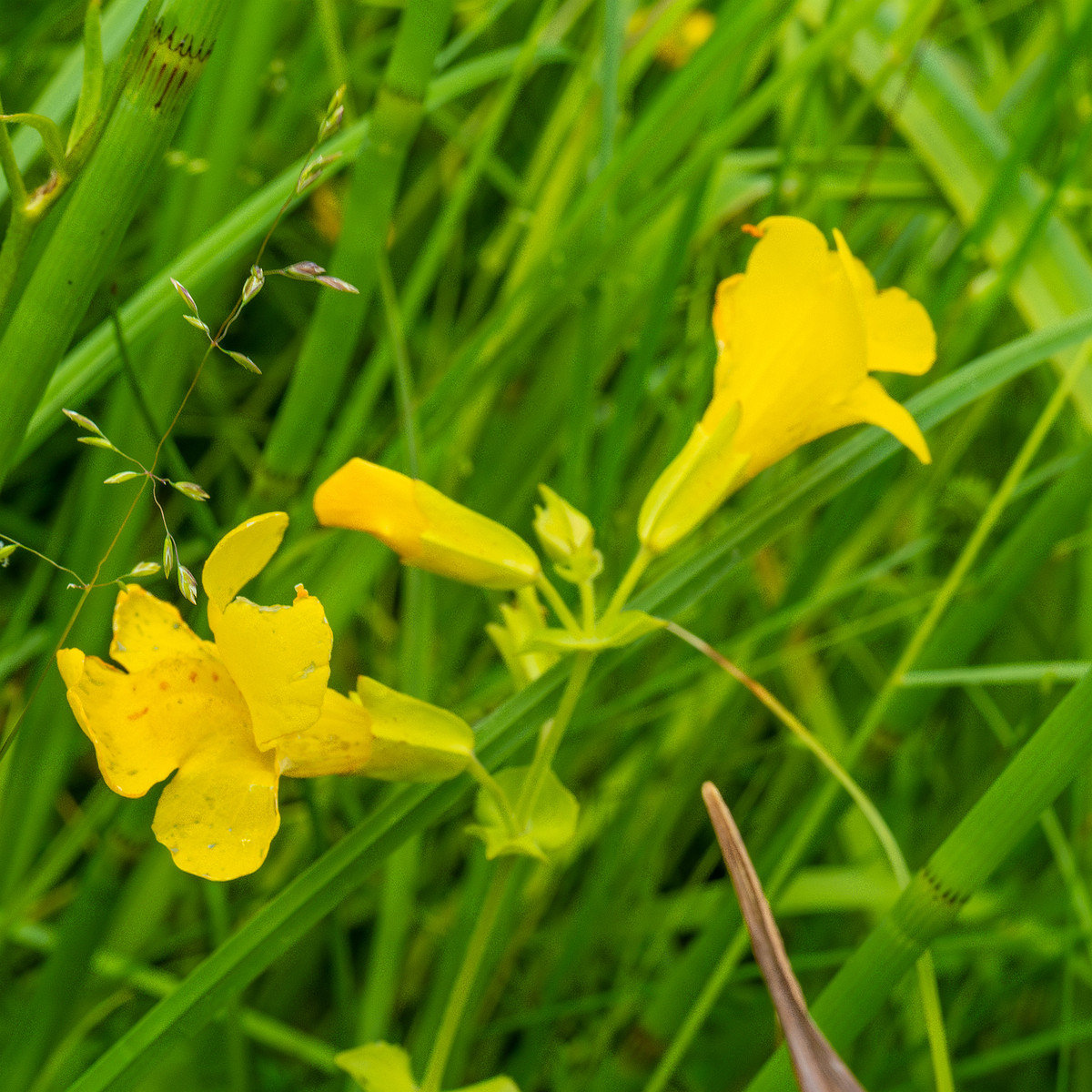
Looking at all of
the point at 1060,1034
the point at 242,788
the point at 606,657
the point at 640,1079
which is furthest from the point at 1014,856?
the point at 242,788

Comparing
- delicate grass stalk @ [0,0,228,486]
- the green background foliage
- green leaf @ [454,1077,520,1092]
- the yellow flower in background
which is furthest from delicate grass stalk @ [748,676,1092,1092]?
the yellow flower in background

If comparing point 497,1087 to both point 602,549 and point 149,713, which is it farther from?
point 602,549

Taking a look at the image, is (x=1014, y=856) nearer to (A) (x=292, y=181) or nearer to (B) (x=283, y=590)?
(B) (x=283, y=590)

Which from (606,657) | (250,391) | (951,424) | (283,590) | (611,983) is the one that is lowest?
(611,983)

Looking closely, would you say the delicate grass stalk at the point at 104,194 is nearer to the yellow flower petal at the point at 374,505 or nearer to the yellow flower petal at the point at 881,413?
the yellow flower petal at the point at 374,505

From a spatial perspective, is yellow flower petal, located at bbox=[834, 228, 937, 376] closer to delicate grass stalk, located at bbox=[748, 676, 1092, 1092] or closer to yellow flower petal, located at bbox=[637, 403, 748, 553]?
yellow flower petal, located at bbox=[637, 403, 748, 553]

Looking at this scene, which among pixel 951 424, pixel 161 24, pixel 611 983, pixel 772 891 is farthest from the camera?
pixel 951 424

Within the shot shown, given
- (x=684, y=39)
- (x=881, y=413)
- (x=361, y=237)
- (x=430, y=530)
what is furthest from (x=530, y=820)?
(x=684, y=39)
